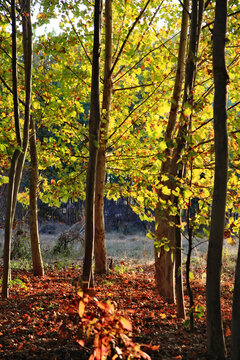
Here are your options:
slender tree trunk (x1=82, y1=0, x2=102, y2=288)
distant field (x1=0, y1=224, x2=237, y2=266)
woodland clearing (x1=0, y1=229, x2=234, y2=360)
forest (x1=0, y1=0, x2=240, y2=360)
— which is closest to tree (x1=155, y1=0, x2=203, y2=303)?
forest (x1=0, y1=0, x2=240, y2=360)

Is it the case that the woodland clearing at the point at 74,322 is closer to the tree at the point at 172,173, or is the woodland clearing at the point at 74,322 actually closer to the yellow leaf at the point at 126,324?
the yellow leaf at the point at 126,324

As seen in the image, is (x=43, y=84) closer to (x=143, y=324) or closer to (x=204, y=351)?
(x=143, y=324)

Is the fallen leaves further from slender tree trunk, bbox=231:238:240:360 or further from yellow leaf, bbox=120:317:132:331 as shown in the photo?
slender tree trunk, bbox=231:238:240:360

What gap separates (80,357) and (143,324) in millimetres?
1197

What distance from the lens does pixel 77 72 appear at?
247 inches

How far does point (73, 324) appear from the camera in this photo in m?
3.28

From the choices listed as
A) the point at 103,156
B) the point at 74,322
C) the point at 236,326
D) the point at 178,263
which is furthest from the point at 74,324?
the point at 103,156

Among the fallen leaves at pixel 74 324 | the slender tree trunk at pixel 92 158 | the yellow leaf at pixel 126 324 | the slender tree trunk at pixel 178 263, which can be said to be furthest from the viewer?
the slender tree trunk at pixel 92 158

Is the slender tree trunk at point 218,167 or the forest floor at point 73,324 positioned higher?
the slender tree trunk at point 218,167

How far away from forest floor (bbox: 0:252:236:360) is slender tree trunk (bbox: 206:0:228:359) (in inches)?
18.8

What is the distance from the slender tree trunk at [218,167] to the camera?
2049 millimetres

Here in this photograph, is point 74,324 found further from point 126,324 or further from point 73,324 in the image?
point 126,324

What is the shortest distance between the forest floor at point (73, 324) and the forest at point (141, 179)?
0.02 meters

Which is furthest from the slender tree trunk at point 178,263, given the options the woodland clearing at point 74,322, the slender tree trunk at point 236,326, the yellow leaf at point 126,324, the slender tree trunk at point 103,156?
the slender tree trunk at point 103,156
